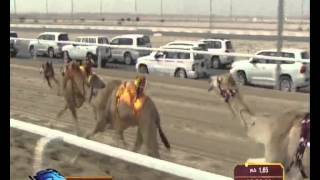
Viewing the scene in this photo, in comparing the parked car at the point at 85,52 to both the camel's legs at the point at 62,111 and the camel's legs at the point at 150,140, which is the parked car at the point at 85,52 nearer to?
the camel's legs at the point at 62,111

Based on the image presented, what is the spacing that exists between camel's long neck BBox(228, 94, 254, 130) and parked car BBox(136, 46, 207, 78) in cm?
991

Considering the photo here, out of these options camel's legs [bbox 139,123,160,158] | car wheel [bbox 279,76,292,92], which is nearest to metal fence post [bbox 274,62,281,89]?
car wheel [bbox 279,76,292,92]

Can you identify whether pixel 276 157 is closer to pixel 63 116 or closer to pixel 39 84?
pixel 63 116

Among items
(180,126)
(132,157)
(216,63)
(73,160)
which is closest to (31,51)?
(216,63)

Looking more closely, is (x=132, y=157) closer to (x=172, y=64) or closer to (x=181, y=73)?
(x=181, y=73)

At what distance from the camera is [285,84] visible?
15.1m

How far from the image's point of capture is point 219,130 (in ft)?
32.7

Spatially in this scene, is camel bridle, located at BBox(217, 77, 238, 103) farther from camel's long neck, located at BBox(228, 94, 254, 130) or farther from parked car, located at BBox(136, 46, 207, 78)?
parked car, located at BBox(136, 46, 207, 78)

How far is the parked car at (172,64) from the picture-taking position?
60.5ft

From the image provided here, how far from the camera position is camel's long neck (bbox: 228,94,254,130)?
Answer: 7.56 m

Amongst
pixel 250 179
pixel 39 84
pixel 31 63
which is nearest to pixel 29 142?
pixel 250 179

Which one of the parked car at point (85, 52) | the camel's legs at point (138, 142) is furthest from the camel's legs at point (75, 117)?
the parked car at point (85, 52)

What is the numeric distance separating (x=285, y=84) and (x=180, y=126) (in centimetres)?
574

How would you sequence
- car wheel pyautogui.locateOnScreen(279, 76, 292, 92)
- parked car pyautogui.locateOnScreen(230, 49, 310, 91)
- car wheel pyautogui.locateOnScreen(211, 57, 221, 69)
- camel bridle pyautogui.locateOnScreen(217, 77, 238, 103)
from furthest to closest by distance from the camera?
1. car wheel pyautogui.locateOnScreen(211, 57, 221, 69)
2. car wheel pyautogui.locateOnScreen(279, 76, 292, 92)
3. parked car pyautogui.locateOnScreen(230, 49, 310, 91)
4. camel bridle pyautogui.locateOnScreen(217, 77, 238, 103)
